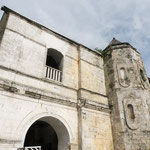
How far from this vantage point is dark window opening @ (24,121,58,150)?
8102 mm

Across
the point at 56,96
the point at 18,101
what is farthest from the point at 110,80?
the point at 18,101

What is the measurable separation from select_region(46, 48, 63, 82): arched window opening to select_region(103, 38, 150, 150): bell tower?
3.15 metres

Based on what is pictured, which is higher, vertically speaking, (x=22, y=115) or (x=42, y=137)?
(x=22, y=115)

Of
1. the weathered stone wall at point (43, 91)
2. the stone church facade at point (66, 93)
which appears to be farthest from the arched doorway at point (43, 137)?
the weathered stone wall at point (43, 91)

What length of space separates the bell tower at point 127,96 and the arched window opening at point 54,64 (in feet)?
10.3

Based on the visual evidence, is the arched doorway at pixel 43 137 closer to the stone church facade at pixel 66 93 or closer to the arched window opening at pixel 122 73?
the stone church facade at pixel 66 93

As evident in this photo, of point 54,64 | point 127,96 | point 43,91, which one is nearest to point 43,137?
point 43,91

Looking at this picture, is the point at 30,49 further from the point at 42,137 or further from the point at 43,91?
the point at 42,137

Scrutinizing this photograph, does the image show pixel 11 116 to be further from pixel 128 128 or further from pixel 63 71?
pixel 128 128

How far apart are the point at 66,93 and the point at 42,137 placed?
409 cm

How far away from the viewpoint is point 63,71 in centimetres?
719

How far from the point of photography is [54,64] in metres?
8.84

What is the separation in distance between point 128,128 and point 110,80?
2.85 meters

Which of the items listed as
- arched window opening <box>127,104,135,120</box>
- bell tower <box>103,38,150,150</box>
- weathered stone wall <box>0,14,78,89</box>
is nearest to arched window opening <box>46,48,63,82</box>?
weathered stone wall <box>0,14,78,89</box>
